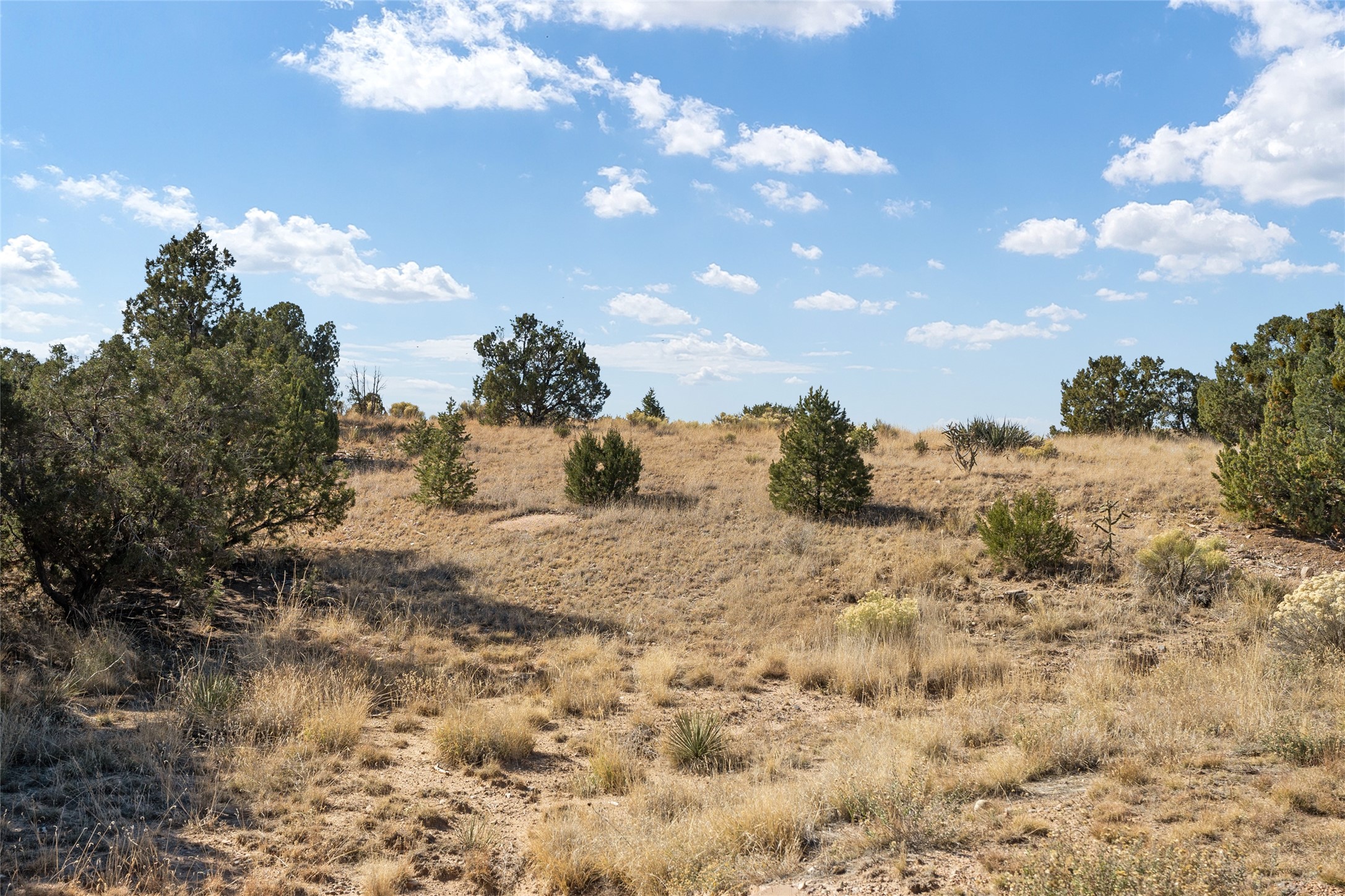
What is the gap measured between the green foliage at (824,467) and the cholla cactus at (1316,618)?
24.7ft

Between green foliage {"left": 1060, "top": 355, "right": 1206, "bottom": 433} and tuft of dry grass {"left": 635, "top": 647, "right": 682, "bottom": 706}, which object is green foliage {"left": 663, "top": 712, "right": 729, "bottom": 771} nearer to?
tuft of dry grass {"left": 635, "top": 647, "right": 682, "bottom": 706}

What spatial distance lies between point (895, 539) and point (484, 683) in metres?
7.77

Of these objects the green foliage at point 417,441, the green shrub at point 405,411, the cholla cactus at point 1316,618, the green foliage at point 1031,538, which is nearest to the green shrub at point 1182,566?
the green foliage at point 1031,538

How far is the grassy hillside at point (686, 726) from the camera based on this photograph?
445 cm

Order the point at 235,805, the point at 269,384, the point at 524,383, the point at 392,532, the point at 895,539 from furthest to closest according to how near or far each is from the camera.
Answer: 1. the point at 524,383
2. the point at 392,532
3. the point at 895,539
4. the point at 269,384
5. the point at 235,805

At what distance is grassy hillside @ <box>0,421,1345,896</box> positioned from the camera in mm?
4449

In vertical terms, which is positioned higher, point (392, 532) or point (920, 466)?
point (920, 466)

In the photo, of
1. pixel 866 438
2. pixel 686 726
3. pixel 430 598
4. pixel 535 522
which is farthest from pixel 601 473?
pixel 686 726

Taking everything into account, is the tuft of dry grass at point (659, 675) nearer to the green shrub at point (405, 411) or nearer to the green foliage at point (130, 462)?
the green foliage at point (130, 462)

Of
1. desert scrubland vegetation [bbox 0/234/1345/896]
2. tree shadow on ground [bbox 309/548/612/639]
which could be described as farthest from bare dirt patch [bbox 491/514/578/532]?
tree shadow on ground [bbox 309/548/612/639]

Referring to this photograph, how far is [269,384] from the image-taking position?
36.7 feet

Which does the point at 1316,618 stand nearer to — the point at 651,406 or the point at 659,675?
the point at 659,675

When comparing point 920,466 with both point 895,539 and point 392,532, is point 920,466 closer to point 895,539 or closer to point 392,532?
point 895,539

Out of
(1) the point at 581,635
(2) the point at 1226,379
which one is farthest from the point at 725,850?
(2) the point at 1226,379
